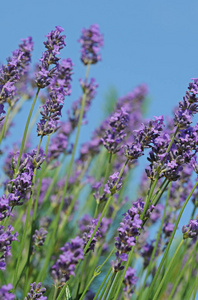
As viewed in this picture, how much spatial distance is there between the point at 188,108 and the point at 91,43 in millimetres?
1054

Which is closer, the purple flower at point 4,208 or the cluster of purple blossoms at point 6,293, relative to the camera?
the cluster of purple blossoms at point 6,293

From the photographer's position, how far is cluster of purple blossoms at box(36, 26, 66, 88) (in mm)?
1632

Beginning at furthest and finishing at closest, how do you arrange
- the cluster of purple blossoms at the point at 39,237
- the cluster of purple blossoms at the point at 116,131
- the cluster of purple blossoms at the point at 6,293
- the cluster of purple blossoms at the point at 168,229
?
the cluster of purple blossoms at the point at 168,229 → the cluster of purple blossoms at the point at 39,237 → the cluster of purple blossoms at the point at 116,131 → the cluster of purple blossoms at the point at 6,293

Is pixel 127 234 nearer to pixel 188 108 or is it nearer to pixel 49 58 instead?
pixel 188 108

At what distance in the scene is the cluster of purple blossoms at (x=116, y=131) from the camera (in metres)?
1.89

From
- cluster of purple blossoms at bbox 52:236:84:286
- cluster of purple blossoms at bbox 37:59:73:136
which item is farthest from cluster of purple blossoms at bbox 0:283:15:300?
cluster of purple blossoms at bbox 37:59:73:136

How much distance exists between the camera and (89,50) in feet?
8.11

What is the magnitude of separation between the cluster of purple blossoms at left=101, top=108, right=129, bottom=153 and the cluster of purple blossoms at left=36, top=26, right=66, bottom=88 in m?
0.37

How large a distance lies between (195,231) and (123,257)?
418 mm

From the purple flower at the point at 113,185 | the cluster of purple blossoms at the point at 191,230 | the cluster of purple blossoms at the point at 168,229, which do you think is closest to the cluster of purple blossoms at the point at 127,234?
the purple flower at the point at 113,185

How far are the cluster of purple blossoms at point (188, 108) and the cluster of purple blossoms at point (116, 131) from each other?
335 mm

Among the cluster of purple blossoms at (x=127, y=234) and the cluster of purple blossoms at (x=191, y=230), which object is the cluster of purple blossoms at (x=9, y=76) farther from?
the cluster of purple blossoms at (x=191, y=230)

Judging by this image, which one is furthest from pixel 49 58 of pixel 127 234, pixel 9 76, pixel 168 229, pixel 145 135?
pixel 168 229

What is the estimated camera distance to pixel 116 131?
193 cm
